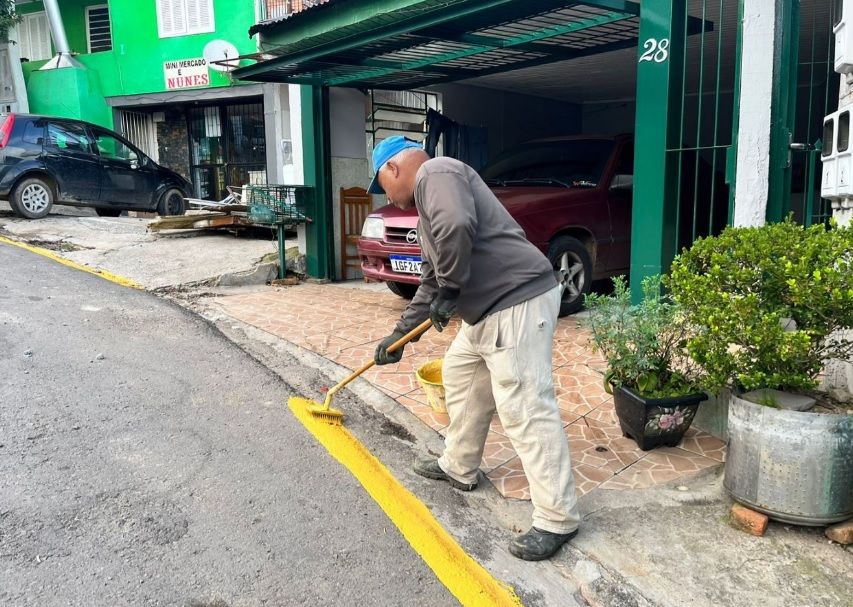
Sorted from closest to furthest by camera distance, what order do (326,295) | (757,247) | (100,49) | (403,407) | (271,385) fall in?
(757,247), (403,407), (271,385), (326,295), (100,49)

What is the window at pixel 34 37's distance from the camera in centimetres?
1747

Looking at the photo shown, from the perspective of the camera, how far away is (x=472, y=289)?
2904 mm

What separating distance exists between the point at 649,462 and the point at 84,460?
2.95 metres

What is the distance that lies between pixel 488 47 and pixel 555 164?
4.79 ft

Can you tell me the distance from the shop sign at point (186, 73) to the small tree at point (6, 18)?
3.67 m

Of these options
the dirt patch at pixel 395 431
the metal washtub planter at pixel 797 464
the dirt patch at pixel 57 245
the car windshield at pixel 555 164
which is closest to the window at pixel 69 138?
the dirt patch at pixel 57 245

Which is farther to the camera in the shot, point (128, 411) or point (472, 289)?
point (128, 411)

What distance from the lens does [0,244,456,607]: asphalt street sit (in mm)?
2553

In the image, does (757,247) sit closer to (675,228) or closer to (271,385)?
(675,228)

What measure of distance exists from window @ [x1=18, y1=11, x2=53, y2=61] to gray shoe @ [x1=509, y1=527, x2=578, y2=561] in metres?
19.2

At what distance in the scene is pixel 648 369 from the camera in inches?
147

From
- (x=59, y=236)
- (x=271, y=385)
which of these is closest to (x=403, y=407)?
(x=271, y=385)

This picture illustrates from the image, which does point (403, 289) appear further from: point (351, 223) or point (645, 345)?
point (645, 345)

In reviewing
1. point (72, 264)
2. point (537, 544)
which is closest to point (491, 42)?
point (537, 544)
